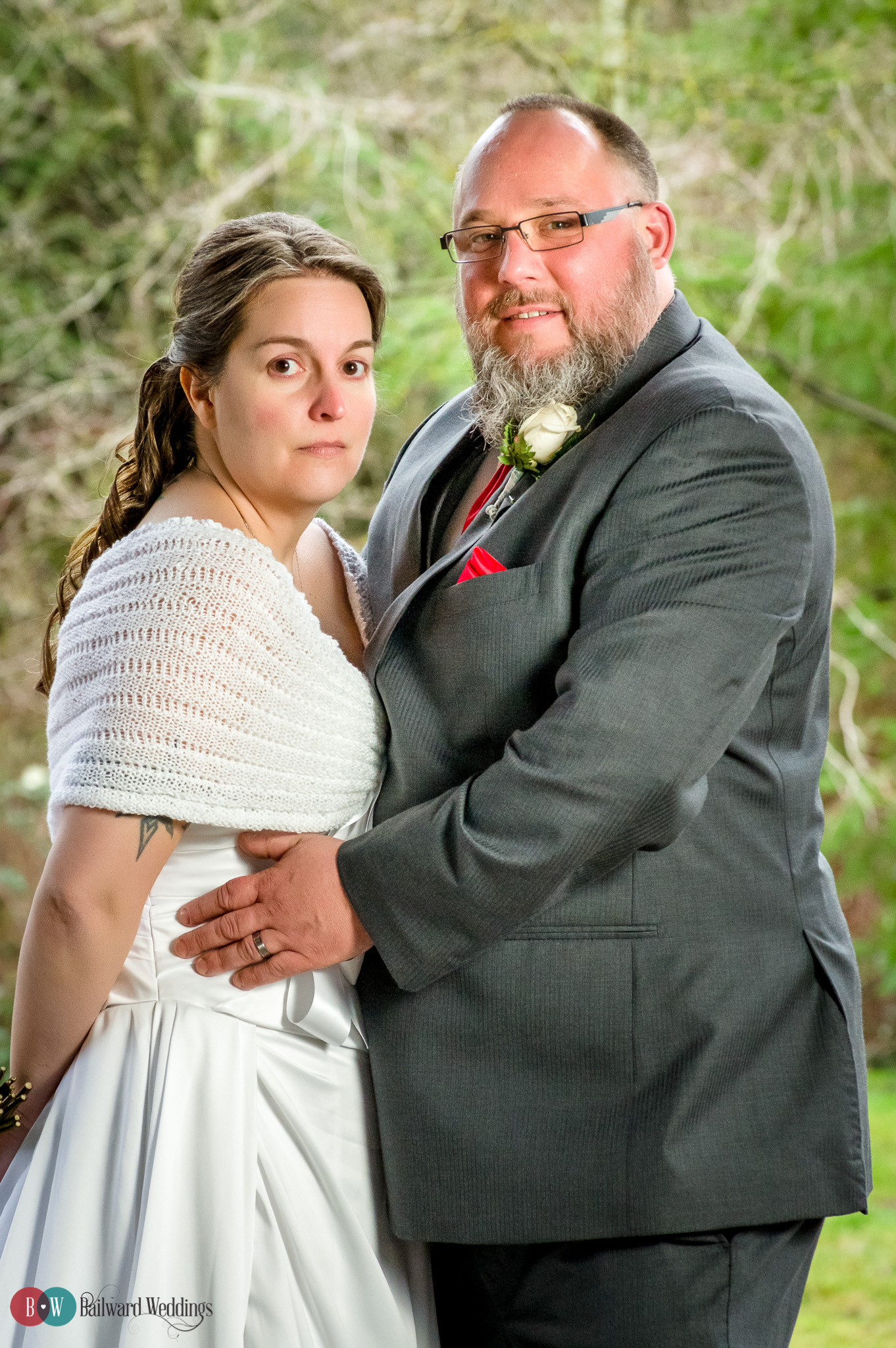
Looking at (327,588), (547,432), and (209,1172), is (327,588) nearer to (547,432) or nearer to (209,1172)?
(547,432)

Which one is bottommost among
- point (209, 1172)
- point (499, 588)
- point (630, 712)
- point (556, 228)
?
point (209, 1172)

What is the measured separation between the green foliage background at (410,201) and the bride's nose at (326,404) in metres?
2.74

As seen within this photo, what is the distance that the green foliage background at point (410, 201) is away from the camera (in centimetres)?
472

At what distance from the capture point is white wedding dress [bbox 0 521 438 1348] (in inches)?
63.6

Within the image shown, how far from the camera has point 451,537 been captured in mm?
2104

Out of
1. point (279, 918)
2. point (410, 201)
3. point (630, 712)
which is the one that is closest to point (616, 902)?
point (630, 712)

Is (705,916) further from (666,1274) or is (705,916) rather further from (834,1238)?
(834,1238)

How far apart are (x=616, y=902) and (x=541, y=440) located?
661 mm

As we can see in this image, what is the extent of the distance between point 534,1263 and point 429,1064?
32 cm

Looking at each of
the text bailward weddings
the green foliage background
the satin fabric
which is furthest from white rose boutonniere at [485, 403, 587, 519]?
the green foliage background

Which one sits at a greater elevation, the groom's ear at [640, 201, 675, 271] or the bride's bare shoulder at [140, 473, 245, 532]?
the groom's ear at [640, 201, 675, 271]

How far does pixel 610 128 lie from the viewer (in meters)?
2.02

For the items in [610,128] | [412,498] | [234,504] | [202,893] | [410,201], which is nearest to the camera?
[202,893]

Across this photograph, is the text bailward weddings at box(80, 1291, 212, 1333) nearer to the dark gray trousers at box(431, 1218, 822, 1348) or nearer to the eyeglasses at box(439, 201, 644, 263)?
the dark gray trousers at box(431, 1218, 822, 1348)
